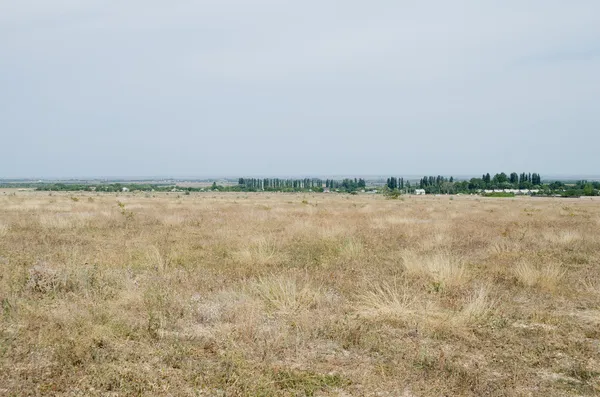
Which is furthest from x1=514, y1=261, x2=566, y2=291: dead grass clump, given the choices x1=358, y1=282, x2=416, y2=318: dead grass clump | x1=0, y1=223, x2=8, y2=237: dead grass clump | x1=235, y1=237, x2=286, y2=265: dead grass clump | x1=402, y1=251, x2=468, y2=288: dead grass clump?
x1=0, y1=223, x2=8, y2=237: dead grass clump

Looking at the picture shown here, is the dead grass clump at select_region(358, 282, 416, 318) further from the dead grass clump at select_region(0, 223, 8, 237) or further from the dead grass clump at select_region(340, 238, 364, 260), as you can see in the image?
the dead grass clump at select_region(0, 223, 8, 237)

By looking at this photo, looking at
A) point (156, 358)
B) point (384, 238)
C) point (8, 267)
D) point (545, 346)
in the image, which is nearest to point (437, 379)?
point (545, 346)

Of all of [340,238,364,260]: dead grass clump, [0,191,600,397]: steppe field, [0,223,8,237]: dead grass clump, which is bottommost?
[0,191,600,397]: steppe field

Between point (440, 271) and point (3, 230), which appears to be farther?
point (3, 230)

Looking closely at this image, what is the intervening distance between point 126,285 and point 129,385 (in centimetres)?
377

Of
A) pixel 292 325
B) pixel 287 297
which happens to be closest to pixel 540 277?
pixel 287 297

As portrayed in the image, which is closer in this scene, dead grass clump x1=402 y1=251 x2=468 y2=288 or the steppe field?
the steppe field

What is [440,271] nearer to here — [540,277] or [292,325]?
[540,277]

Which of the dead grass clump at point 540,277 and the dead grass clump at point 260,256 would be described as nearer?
the dead grass clump at point 540,277

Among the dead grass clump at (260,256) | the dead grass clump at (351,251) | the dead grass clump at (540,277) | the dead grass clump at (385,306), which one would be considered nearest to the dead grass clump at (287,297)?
the dead grass clump at (385,306)

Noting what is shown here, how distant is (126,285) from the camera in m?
7.77

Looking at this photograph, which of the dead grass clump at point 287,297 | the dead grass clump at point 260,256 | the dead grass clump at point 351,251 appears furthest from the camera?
the dead grass clump at point 351,251

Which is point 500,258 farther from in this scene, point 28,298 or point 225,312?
point 28,298

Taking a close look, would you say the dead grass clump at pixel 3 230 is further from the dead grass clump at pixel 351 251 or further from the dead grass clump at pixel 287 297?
the dead grass clump at pixel 351 251
